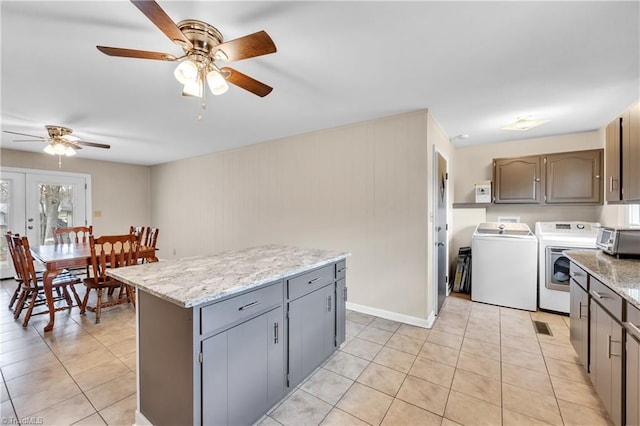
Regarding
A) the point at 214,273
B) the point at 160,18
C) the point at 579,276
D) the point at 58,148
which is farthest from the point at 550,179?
the point at 58,148

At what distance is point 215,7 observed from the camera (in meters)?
1.41

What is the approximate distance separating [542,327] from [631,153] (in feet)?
6.15

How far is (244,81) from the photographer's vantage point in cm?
177

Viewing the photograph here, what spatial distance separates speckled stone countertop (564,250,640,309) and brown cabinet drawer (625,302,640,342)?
0.06 meters

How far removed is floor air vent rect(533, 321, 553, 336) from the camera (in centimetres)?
275

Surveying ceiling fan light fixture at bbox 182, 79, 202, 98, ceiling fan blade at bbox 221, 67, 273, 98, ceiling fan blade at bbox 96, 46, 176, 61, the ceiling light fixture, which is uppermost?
the ceiling light fixture

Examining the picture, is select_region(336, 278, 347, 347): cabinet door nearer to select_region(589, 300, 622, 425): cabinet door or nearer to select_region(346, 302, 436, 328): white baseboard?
select_region(346, 302, 436, 328): white baseboard

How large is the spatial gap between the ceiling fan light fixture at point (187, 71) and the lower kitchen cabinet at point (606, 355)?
2.71 m

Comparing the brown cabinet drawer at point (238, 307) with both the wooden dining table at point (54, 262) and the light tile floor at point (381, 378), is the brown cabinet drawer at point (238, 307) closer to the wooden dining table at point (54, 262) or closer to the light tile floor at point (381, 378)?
the light tile floor at point (381, 378)

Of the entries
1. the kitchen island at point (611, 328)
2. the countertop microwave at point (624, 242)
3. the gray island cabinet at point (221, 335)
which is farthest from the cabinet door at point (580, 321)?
the gray island cabinet at point (221, 335)

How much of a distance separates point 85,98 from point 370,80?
2.73 m

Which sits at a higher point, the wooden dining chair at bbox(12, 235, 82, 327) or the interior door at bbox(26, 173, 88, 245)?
the interior door at bbox(26, 173, 88, 245)

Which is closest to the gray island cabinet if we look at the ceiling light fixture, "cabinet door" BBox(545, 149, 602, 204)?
the ceiling light fixture

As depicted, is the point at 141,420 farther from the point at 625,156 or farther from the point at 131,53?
the point at 625,156
